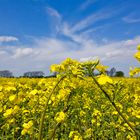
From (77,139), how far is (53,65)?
1.19 metres

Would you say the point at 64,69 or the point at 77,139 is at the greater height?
the point at 64,69

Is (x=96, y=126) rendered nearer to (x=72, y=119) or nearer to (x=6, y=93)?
(x=72, y=119)

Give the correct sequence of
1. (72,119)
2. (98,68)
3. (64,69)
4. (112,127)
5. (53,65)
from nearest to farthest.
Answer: (98,68)
(64,69)
(53,65)
(112,127)
(72,119)

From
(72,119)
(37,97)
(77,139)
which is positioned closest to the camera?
(77,139)

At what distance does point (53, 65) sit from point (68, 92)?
387 millimetres

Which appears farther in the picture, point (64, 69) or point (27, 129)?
point (27, 129)

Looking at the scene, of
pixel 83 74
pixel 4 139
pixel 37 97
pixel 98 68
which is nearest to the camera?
pixel 83 74

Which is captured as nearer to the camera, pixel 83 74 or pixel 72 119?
pixel 83 74

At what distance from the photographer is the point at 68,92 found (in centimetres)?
264

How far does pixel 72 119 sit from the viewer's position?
6738 mm

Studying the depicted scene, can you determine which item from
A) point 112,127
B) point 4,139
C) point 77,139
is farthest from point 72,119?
point 77,139

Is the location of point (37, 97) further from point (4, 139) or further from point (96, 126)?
point (96, 126)

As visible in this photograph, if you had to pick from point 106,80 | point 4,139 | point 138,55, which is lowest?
point 4,139

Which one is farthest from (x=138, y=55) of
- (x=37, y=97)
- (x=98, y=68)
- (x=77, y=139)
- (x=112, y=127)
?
(x=112, y=127)
